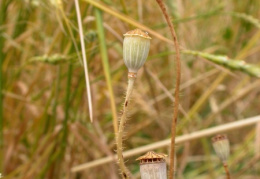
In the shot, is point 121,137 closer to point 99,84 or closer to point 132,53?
point 132,53

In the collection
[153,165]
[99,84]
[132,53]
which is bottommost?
[153,165]

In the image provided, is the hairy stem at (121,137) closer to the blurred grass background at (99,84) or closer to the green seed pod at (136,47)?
the green seed pod at (136,47)

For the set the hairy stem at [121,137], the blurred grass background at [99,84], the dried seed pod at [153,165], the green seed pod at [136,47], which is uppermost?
the blurred grass background at [99,84]

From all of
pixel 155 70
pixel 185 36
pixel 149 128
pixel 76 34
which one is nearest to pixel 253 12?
pixel 185 36

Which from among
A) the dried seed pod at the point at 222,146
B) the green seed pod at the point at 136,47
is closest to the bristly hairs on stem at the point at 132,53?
the green seed pod at the point at 136,47

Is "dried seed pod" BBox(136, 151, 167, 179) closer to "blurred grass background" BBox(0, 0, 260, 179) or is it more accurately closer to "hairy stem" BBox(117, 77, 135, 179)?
"hairy stem" BBox(117, 77, 135, 179)

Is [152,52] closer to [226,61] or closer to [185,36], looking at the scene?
[185,36]

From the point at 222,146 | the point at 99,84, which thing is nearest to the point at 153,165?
the point at 222,146
